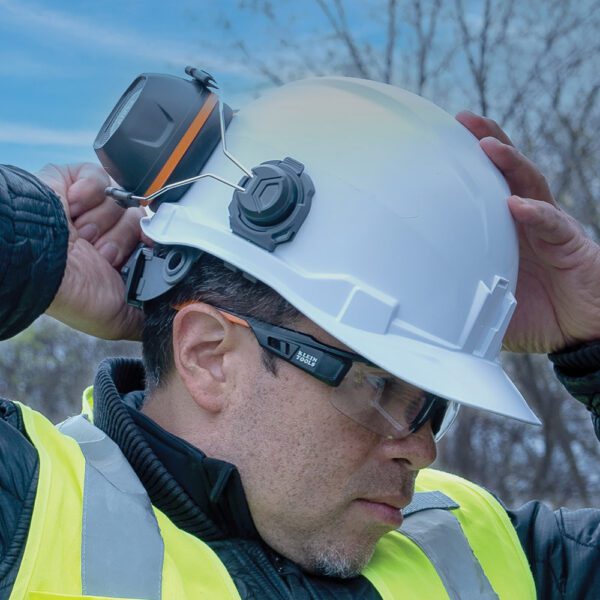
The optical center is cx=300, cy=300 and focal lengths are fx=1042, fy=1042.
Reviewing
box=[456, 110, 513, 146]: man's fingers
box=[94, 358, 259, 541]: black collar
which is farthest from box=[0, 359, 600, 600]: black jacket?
box=[456, 110, 513, 146]: man's fingers

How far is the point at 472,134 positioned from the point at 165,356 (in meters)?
0.93

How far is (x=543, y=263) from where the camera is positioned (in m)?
2.88

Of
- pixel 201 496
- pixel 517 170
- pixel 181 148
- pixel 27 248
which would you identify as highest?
pixel 517 170

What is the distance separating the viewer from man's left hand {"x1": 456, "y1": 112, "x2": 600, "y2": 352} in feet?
8.32

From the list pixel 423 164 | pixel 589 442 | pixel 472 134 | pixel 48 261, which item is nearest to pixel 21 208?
pixel 48 261

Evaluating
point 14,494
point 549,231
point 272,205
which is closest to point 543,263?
point 549,231

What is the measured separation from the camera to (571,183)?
6.50 metres

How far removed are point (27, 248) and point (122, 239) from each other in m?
0.58

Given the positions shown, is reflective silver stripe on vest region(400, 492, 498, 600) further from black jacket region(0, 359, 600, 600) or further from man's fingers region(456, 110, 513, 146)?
man's fingers region(456, 110, 513, 146)

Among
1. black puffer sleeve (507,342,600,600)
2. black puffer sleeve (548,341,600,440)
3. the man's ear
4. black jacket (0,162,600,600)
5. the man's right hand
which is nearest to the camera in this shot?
black jacket (0,162,600,600)

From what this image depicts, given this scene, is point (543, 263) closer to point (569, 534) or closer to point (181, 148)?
point (569, 534)

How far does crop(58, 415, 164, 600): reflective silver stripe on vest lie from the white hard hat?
516 millimetres

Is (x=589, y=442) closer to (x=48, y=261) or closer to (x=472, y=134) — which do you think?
(x=472, y=134)

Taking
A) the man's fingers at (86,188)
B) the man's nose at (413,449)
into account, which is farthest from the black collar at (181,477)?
the man's fingers at (86,188)
